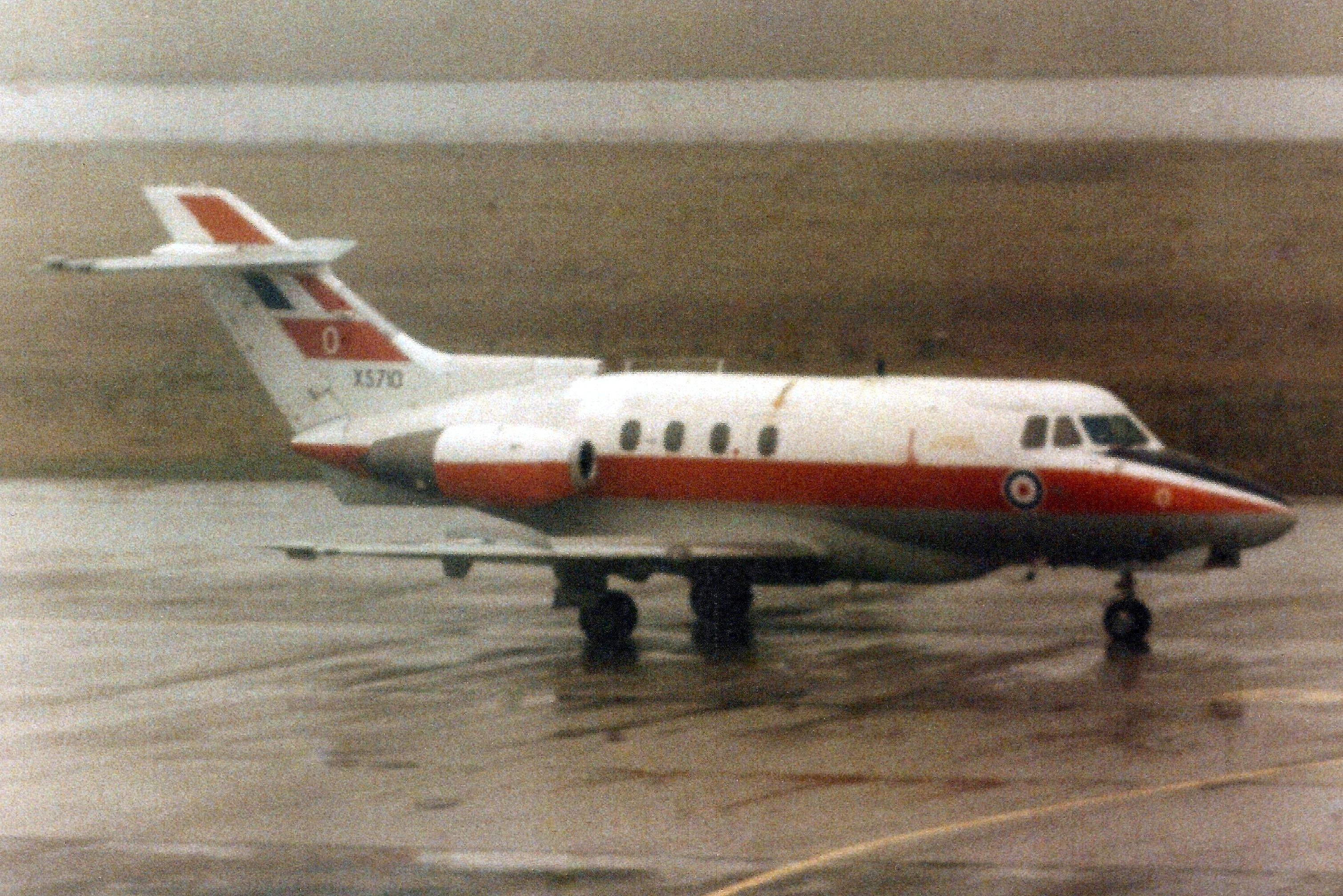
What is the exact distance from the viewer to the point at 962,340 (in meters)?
42.7

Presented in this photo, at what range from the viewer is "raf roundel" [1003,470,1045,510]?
2148 centimetres

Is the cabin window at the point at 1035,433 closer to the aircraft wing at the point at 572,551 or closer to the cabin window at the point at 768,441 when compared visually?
the aircraft wing at the point at 572,551

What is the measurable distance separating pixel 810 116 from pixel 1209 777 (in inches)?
1294

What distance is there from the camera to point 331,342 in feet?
82.3

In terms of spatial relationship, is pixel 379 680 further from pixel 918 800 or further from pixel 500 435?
pixel 918 800

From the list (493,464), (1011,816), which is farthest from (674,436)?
(1011,816)

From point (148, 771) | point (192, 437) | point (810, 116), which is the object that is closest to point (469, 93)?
point (810, 116)

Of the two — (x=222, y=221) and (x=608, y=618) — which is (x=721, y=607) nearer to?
(x=608, y=618)

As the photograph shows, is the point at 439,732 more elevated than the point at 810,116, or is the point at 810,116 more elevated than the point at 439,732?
the point at 810,116

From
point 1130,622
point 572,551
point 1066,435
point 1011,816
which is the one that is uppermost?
point 1066,435

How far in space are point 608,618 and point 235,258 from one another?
6.61 m

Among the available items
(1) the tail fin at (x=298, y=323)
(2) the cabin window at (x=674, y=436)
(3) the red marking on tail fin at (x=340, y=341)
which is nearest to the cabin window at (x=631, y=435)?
(2) the cabin window at (x=674, y=436)

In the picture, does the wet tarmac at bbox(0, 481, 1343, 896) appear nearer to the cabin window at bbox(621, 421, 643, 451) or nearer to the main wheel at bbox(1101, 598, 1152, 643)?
the main wheel at bbox(1101, 598, 1152, 643)

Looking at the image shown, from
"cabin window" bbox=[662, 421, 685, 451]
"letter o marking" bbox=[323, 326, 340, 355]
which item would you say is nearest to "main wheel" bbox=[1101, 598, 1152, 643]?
"cabin window" bbox=[662, 421, 685, 451]
